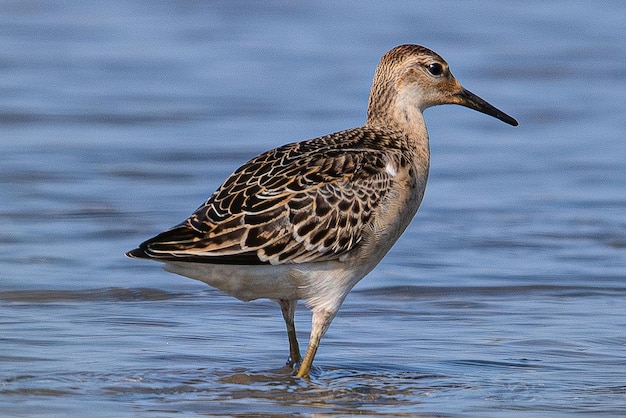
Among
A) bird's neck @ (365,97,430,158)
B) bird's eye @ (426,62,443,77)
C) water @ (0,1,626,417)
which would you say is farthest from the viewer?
bird's eye @ (426,62,443,77)

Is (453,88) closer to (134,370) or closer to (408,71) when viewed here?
(408,71)

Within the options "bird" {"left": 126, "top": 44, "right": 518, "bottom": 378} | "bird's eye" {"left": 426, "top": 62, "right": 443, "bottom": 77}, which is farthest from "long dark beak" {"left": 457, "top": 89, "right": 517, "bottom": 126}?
"bird" {"left": 126, "top": 44, "right": 518, "bottom": 378}

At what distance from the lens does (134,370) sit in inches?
324

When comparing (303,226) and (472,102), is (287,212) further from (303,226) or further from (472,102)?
(472,102)

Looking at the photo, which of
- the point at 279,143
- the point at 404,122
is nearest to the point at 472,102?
the point at 404,122

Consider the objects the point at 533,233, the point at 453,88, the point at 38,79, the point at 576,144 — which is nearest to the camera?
the point at 453,88

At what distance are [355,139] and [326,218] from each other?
736 mm

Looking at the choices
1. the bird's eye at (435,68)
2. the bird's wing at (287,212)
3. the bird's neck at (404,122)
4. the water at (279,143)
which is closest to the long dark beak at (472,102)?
the bird's eye at (435,68)

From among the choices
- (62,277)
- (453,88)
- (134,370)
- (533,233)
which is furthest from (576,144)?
(134,370)

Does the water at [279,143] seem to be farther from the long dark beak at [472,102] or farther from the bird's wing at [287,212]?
the long dark beak at [472,102]

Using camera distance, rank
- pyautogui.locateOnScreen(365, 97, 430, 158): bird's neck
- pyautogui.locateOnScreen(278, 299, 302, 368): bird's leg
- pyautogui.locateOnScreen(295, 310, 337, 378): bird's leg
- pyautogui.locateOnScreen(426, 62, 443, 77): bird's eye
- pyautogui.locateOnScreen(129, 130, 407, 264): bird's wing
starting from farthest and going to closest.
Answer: pyautogui.locateOnScreen(426, 62, 443, 77): bird's eye
pyautogui.locateOnScreen(365, 97, 430, 158): bird's neck
pyautogui.locateOnScreen(278, 299, 302, 368): bird's leg
pyautogui.locateOnScreen(295, 310, 337, 378): bird's leg
pyautogui.locateOnScreen(129, 130, 407, 264): bird's wing

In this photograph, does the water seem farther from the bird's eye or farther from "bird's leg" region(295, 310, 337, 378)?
the bird's eye

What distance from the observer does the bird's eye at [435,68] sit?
9234 mm

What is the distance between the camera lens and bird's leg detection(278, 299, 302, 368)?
336 inches
